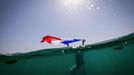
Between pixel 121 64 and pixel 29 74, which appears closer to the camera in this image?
pixel 121 64

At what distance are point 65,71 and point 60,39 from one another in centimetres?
2643

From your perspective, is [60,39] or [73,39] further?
[73,39]

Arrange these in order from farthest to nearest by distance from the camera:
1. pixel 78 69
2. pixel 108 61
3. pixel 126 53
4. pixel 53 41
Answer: pixel 108 61 → pixel 126 53 → pixel 78 69 → pixel 53 41

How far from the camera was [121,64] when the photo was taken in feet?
94.0

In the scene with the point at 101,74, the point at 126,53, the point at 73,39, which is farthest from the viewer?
the point at 101,74

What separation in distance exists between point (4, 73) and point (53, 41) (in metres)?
20.9

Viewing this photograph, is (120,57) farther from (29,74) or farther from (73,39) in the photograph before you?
(29,74)


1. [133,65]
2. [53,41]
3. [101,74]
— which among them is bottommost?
[101,74]

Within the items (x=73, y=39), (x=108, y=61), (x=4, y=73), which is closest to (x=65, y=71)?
(x=108, y=61)

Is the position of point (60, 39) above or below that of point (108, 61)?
above

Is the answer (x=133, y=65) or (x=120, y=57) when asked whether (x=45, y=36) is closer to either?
(x=120, y=57)

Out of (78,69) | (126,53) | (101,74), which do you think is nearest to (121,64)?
(126,53)

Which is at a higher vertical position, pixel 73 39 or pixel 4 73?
pixel 73 39

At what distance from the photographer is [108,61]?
28453mm
